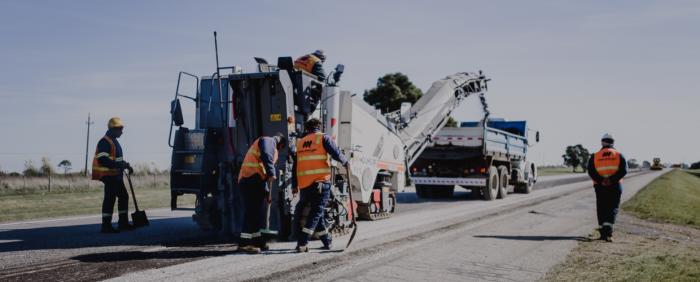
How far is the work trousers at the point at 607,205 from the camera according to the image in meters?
9.33

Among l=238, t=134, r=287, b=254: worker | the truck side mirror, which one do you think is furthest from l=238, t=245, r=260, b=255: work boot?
→ the truck side mirror

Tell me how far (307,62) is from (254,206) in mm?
2934

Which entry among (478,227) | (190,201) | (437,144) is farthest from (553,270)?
(190,201)

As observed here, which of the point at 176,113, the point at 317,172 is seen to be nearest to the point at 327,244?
the point at 317,172

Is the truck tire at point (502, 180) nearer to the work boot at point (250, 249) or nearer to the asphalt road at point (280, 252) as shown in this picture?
the asphalt road at point (280, 252)

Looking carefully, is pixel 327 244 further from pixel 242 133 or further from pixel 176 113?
pixel 176 113

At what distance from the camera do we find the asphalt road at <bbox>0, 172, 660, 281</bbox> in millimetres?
6043

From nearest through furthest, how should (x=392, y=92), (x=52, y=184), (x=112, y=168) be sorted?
(x=112, y=168)
(x=52, y=184)
(x=392, y=92)

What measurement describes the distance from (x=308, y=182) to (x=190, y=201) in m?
10.5

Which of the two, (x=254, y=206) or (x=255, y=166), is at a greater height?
(x=255, y=166)

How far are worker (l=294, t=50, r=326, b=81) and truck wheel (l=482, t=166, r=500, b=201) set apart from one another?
9.83 meters

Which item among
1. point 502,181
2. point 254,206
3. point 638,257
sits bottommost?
point 638,257

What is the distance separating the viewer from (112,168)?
30.8 ft

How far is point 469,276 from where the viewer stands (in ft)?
20.1
